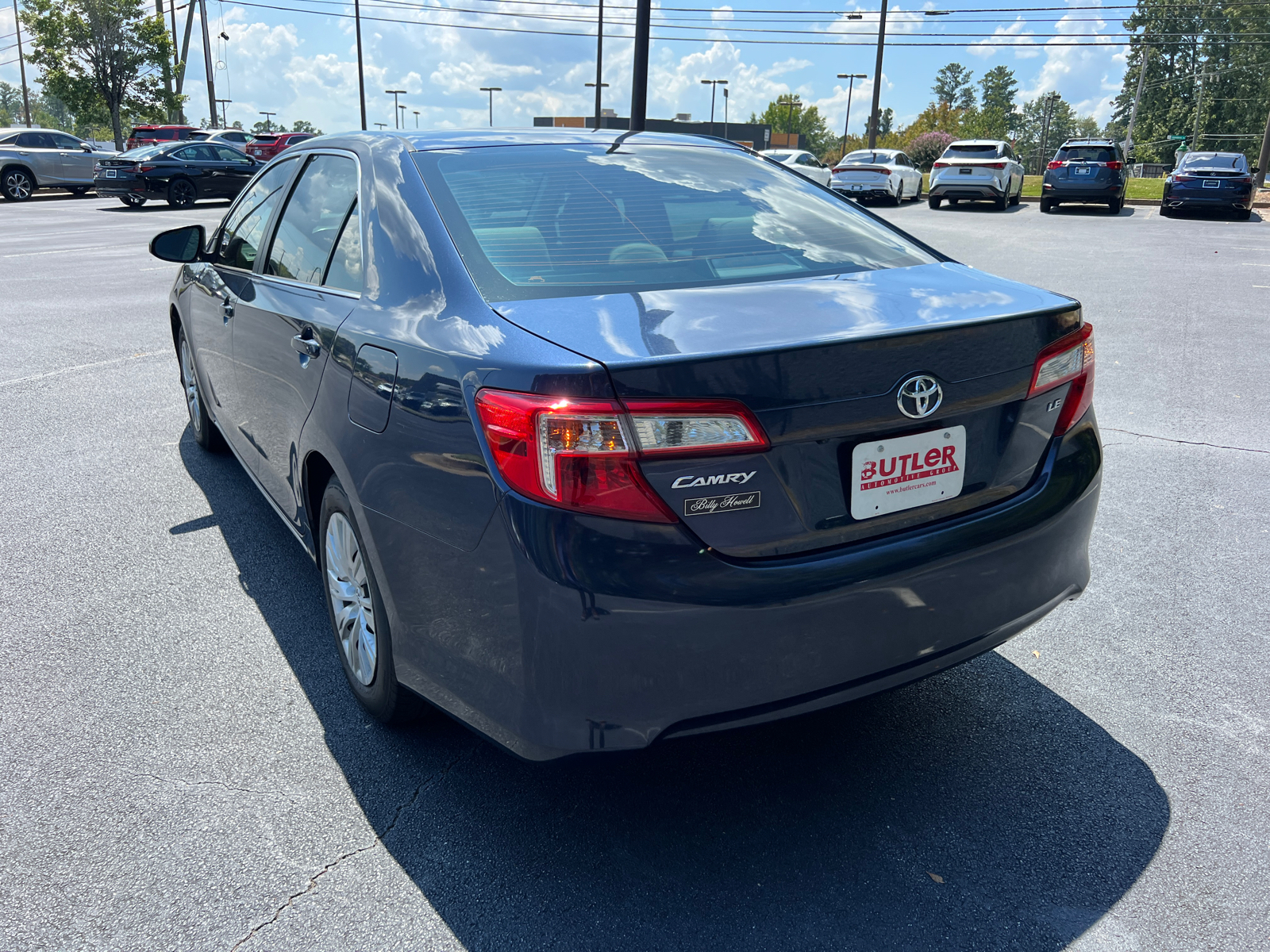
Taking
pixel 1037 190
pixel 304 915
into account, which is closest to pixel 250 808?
pixel 304 915

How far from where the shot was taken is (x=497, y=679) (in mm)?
2139

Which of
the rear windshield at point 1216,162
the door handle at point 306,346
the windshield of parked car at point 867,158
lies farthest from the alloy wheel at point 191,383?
the rear windshield at point 1216,162

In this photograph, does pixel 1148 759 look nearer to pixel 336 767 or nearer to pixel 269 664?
pixel 336 767

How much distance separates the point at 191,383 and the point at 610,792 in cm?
385

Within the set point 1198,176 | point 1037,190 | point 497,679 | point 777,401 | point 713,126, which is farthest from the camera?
point 713,126

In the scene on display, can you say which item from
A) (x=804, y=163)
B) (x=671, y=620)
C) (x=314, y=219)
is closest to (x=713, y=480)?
(x=671, y=620)

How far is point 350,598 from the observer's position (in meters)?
2.91

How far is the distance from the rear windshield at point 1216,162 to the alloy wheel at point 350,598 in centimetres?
2493

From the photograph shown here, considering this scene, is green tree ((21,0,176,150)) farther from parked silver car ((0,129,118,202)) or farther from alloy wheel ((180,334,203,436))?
alloy wheel ((180,334,203,436))

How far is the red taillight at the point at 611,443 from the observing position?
1902 millimetres

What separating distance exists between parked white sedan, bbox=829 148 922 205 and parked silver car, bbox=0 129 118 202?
63.2 ft

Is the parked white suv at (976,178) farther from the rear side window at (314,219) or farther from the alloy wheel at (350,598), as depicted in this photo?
the alloy wheel at (350,598)

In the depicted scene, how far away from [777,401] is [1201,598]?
8.38 feet

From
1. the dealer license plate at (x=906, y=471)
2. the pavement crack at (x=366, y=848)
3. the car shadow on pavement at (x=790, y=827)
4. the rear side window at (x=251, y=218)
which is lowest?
the pavement crack at (x=366, y=848)
